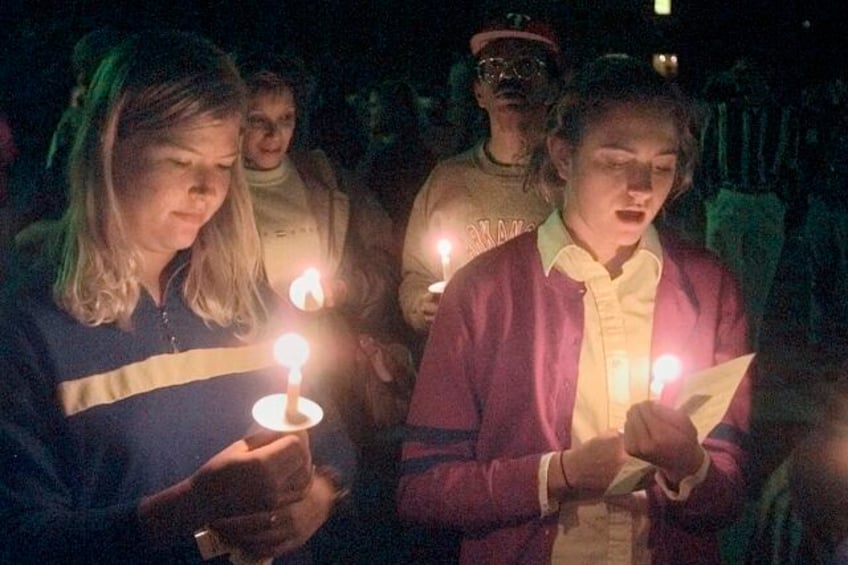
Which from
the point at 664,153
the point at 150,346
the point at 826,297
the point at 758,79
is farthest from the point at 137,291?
the point at 826,297

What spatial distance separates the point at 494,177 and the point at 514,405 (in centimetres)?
187

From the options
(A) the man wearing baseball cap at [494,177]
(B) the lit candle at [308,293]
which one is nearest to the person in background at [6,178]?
(B) the lit candle at [308,293]

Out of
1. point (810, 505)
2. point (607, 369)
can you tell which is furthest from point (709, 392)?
point (810, 505)

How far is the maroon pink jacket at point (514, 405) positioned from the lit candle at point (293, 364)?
0.70 metres

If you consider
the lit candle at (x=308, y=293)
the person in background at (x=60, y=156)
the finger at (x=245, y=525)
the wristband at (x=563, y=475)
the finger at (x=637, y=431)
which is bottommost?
the wristband at (x=563, y=475)

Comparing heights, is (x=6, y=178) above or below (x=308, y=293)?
above

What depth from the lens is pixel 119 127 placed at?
2424 mm

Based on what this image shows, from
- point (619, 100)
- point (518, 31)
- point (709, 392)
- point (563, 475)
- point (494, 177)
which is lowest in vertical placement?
point (563, 475)

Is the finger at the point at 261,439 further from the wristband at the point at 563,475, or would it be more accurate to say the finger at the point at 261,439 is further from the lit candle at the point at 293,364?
the wristband at the point at 563,475

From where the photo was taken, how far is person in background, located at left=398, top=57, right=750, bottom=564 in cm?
268

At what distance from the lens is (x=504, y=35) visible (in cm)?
450

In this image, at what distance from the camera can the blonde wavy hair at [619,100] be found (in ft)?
9.16

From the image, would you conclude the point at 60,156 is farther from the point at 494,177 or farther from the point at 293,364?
the point at 293,364

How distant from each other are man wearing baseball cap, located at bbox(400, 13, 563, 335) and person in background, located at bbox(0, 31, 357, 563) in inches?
70.7
